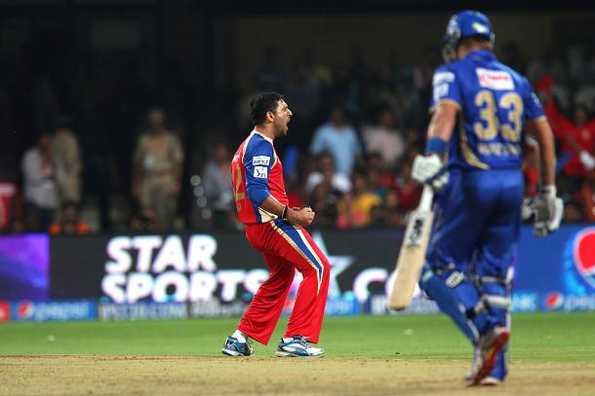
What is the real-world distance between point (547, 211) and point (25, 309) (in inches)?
407

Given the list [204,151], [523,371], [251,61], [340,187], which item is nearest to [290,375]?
[523,371]

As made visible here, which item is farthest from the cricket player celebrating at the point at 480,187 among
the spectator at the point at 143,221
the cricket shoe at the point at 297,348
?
the spectator at the point at 143,221

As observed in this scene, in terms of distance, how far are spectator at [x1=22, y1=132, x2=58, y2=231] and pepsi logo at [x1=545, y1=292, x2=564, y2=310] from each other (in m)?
6.75

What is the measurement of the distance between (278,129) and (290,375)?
101 inches

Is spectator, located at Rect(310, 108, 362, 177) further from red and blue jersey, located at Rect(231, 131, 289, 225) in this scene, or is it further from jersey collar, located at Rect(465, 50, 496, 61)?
jersey collar, located at Rect(465, 50, 496, 61)

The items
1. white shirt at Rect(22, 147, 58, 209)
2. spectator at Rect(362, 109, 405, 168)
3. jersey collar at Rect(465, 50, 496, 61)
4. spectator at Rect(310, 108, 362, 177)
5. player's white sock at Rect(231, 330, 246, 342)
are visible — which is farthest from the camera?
spectator at Rect(362, 109, 405, 168)

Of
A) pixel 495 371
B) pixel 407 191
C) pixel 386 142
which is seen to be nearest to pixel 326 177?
pixel 407 191

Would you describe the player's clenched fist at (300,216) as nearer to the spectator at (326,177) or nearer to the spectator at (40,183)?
the spectator at (326,177)

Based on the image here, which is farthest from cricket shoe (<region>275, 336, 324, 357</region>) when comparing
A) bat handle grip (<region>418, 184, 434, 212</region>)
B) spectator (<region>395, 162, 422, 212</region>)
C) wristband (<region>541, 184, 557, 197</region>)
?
spectator (<region>395, 162, 422, 212</region>)

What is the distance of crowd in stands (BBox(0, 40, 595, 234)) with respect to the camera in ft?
62.8

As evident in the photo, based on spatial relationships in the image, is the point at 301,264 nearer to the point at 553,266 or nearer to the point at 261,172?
the point at 261,172

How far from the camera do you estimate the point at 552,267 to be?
1800 centimetres

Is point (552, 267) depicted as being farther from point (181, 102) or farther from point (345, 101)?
point (181, 102)

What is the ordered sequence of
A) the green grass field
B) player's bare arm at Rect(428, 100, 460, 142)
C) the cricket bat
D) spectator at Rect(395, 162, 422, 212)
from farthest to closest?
1. spectator at Rect(395, 162, 422, 212)
2. the green grass field
3. the cricket bat
4. player's bare arm at Rect(428, 100, 460, 142)
